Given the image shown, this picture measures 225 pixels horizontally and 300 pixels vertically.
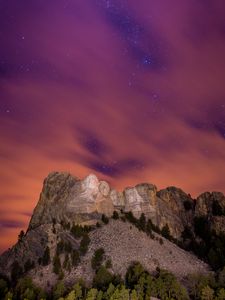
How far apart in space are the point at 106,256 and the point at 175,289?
46002mm

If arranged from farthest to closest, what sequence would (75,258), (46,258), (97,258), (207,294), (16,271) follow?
(46,258), (75,258), (16,271), (97,258), (207,294)

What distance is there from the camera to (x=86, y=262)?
6181 inches

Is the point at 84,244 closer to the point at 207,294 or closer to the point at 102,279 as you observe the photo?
the point at 102,279

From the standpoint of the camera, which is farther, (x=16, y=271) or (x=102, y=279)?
(x=16, y=271)

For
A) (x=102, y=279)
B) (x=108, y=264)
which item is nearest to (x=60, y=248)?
(x=108, y=264)

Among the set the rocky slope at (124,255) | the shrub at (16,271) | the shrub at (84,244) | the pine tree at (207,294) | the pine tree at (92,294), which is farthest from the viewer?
the shrub at (84,244)

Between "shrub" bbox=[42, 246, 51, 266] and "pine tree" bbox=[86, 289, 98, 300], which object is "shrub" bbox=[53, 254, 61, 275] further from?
"pine tree" bbox=[86, 289, 98, 300]

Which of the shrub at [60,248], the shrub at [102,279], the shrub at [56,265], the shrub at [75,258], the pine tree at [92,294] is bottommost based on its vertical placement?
the pine tree at [92,294]

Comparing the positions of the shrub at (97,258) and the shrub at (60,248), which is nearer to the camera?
the shrub at (97,258)

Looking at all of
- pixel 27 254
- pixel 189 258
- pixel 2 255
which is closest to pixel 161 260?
pixel 189 258

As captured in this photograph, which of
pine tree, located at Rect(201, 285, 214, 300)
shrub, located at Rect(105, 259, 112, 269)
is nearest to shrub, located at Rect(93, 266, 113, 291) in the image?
shrub, located at Rect(105, 259, 112, 269)

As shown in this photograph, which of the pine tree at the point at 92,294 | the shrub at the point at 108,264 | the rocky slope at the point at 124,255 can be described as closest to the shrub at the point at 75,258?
the rocky slope at the point at 124,255

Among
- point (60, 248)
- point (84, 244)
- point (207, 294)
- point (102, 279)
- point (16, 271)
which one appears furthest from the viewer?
point (84, 244)

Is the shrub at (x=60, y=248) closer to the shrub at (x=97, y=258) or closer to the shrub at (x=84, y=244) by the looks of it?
the shrub at (x=84, y=244)
